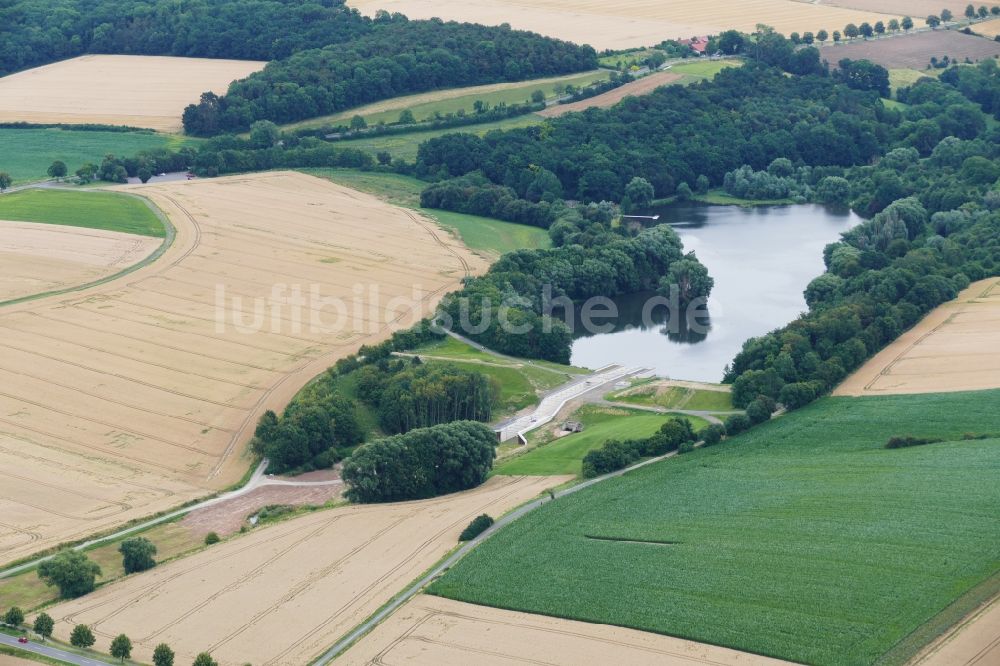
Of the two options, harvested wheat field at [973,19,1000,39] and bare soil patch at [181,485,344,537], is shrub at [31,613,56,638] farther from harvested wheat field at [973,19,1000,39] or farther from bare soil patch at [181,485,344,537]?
harvested wheat field at [973,19,1000,39]

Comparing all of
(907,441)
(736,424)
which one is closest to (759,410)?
(736,424)

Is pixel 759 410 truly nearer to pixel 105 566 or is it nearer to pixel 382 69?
pixel 105 566

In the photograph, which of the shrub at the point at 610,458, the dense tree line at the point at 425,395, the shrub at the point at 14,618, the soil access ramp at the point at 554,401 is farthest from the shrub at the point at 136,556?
the soil access ramp at the point at 554,401

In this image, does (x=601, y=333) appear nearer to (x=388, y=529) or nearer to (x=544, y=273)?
(x=544, y=273)

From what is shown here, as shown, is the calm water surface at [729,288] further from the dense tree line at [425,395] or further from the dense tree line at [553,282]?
the dense tree line at [425,395]

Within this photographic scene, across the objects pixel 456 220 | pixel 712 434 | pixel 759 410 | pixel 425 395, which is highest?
pixel 456 220

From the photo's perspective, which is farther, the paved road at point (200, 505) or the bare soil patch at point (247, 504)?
the bare soil patch at point (247, 504)

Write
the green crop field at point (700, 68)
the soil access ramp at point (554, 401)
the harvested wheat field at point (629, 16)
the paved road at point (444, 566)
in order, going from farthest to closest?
the harvested wheat field at point (629, 16), the green crop field at point (700, 68), the soil access ramp at point (554, 401), the paved road at point (444, 566)
